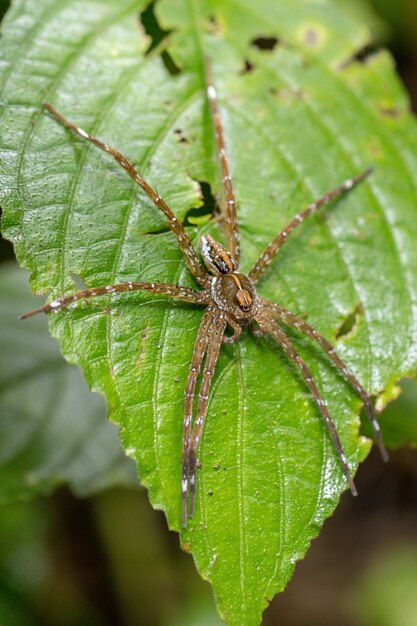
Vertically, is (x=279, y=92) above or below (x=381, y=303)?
above

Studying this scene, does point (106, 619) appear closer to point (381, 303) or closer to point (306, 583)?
point (306, 583)

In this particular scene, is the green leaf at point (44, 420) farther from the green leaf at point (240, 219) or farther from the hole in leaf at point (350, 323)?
the hole in leaf at point (350, 323)

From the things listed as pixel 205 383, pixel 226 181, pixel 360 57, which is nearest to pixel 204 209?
pixel 226 181

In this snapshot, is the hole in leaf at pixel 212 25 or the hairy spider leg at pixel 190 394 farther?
the hole in leaf at pixel 212 25

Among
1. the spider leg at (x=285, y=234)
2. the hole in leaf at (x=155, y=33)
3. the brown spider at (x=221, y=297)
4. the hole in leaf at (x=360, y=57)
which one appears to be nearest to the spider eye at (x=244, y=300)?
the brown spider at (x=221, y=297)

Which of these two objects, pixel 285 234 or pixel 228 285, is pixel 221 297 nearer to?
pixel 228 285

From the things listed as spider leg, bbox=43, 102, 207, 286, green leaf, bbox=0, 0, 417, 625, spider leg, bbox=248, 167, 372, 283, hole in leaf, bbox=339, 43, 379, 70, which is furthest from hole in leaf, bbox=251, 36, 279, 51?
spider leg, bbox=43, 102, 207, 286

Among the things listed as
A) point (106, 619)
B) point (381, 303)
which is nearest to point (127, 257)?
point (381, 303)
